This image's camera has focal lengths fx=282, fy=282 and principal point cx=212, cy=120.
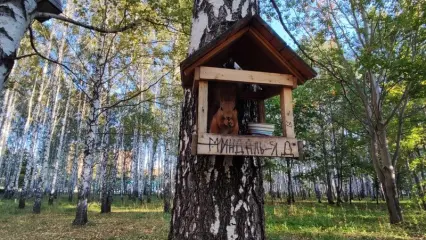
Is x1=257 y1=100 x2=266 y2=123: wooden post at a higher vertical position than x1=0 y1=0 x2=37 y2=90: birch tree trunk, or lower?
lower

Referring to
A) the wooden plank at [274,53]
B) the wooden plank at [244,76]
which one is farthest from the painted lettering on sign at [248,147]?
the wooden plank at [274,53]

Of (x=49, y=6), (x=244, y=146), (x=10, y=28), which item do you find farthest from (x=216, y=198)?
(x=49, y=6)

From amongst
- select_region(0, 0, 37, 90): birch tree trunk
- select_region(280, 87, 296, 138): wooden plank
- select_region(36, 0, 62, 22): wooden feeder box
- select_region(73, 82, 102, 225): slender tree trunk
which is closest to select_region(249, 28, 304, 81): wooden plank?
select_region(280, 87, 296, 138): wooden plank

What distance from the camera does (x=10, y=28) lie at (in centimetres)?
203

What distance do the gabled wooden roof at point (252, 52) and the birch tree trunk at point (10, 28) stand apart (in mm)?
1230

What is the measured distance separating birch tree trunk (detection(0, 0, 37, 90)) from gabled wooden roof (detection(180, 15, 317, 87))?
1230mm

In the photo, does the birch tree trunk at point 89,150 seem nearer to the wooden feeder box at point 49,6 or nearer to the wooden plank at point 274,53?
the wooden feeder box at point 49,6

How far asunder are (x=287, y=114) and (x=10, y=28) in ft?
6.78

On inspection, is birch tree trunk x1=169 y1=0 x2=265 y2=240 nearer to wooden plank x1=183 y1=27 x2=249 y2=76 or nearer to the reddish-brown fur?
the reddish-brown fur

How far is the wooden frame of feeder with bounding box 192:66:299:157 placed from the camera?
165 cm

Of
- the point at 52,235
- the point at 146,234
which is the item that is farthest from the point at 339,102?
the point at 52,235

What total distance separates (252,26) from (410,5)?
30.5ft

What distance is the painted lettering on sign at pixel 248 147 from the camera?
1650 mm

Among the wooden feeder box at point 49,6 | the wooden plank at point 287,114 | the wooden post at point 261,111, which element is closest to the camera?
the wooden plank at point 287,114
